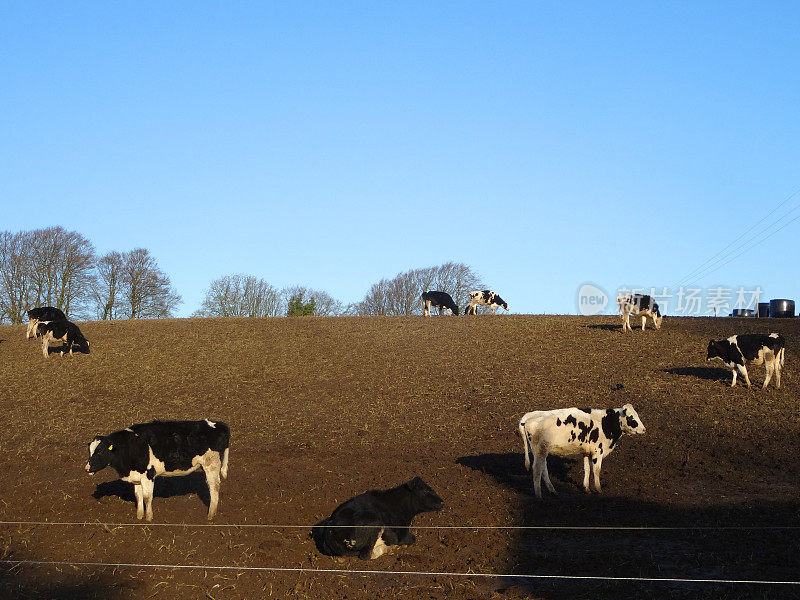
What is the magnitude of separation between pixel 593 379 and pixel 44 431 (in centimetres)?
1840

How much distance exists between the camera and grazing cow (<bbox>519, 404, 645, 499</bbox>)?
15.9 meters

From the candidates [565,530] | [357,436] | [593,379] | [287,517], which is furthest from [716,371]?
[287,517]

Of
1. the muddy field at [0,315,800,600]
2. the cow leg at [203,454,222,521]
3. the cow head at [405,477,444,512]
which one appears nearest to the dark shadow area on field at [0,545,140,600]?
the muddy field at [0,315,800,600]

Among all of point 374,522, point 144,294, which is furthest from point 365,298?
point 374,522

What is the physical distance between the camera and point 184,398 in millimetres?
26906

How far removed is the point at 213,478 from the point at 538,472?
6.65 metres

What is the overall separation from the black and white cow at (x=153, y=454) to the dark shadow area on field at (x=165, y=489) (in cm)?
137

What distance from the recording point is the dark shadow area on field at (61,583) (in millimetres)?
10641

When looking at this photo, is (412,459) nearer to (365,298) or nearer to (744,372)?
(744,372)

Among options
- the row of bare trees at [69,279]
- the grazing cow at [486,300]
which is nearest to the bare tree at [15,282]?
the row of bare trees at [69,279]

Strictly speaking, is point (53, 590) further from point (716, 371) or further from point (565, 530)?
point (716, 371)

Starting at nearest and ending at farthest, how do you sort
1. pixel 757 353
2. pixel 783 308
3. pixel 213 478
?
pixel 213 478 < pixel 757 353 < pixel 783 308

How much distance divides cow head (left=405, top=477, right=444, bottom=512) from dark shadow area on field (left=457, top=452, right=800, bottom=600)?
151 cm

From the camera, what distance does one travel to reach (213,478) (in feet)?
48.3
